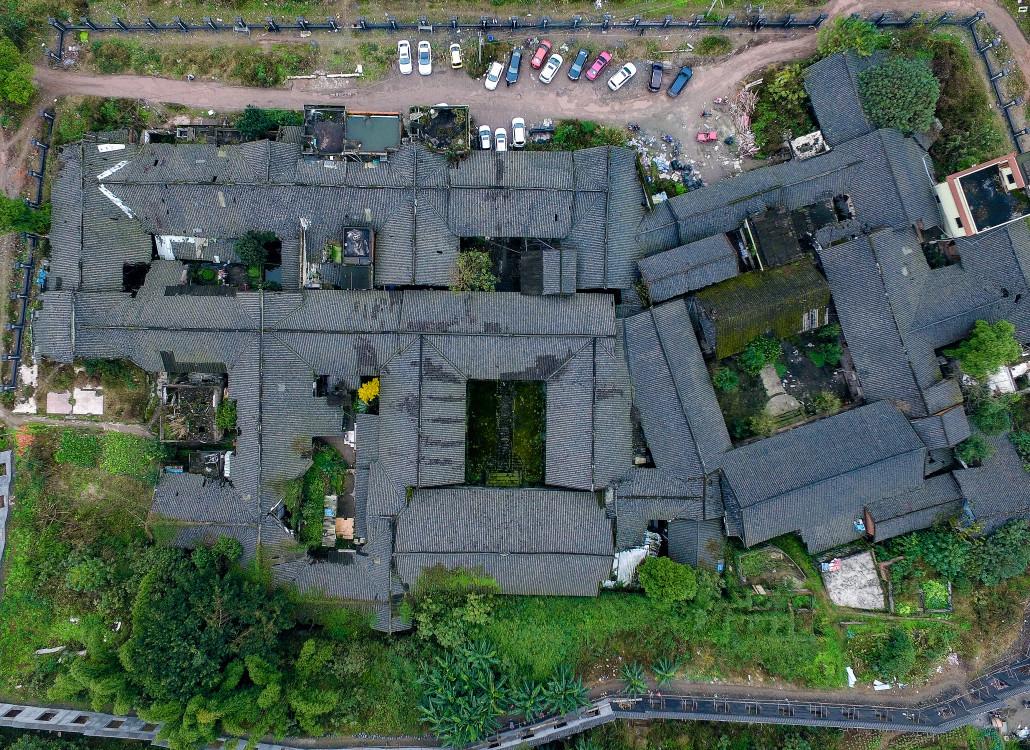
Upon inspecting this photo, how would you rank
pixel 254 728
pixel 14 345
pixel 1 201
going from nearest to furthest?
pixel 254 728, pixel 1 201, pixel 14 345

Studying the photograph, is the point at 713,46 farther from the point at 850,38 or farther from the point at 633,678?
the point at 633,678

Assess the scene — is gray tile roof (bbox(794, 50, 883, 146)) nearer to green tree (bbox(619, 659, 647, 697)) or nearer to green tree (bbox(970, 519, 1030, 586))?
green tree (bbox(970, 519, 1030, 586))

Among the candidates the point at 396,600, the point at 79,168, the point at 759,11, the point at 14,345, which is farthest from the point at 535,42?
the point at 14,345

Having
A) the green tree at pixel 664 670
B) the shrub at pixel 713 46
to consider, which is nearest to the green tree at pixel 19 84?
the shrub at pixel 713 46

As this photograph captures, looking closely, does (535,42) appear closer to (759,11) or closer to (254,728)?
(759,11)

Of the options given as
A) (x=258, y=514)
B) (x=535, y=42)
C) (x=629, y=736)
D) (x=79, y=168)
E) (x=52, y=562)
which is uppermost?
(x=535, y=42)

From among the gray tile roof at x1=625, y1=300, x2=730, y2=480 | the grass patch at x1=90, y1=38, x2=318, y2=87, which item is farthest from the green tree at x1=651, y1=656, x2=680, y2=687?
the grass patch at x1=90, y1=38, x2=318, y2=87

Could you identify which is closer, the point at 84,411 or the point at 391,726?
the point at 391,726

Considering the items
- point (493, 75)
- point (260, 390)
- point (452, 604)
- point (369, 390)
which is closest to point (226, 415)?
point (260, 390)
